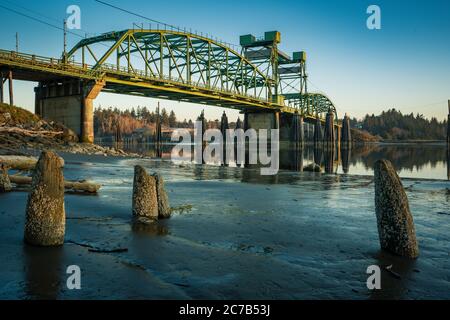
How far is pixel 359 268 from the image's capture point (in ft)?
18.7

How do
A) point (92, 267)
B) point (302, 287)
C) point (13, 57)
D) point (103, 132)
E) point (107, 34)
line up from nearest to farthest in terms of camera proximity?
point (302, 287)
point (92, 267)
point (13, 57)
point (107, 34)
point (103, 132)

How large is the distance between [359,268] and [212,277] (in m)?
2.42

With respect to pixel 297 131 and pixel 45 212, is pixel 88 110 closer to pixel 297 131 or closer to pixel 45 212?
pixel 45 212

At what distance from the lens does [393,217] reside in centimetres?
660

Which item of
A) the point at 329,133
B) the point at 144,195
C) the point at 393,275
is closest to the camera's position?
the point at 393,275

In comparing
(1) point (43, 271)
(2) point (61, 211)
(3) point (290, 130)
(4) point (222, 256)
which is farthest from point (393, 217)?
(3) point (290, 130)

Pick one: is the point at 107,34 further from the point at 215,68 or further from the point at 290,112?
the point at 290,112

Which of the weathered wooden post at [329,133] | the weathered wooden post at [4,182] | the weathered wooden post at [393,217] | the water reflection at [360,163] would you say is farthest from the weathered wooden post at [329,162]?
the weathered wooden post at [4,182]

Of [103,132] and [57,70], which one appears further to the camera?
[103,132]

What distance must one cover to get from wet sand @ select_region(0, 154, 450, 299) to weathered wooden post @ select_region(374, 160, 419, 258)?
29cm

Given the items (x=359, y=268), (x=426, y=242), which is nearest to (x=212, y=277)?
(x=359, y=268)

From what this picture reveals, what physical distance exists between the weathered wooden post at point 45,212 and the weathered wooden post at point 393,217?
598 cm

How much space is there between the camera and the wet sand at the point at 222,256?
15.2ft

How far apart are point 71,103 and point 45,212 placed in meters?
43.2
